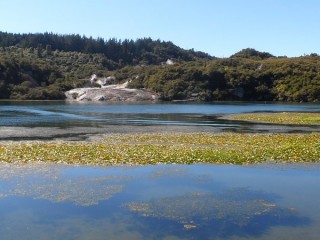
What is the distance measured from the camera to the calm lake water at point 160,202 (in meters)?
17.1

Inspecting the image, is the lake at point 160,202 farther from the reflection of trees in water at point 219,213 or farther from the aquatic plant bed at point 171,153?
the aquatic plant bed at point 171,153

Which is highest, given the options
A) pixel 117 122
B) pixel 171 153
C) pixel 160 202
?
pixel 171 153

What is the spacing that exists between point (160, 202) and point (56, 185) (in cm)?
698

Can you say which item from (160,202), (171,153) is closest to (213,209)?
(160,202)

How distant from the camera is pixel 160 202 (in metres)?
21.3

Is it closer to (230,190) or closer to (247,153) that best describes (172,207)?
(230,190)

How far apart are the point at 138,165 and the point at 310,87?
180 meters

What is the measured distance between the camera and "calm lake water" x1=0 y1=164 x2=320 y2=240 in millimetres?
17078

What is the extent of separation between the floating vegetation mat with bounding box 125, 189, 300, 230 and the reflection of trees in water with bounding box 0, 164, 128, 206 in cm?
291

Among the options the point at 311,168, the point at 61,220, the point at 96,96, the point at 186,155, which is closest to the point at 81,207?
the point at 61,220

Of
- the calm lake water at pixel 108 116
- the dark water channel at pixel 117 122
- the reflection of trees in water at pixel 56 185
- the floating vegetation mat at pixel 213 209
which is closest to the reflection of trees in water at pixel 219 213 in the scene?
the floating vegetation mat at pixel 213 209

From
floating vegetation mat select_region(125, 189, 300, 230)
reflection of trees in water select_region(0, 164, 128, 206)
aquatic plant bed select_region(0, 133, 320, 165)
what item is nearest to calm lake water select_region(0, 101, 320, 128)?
aquatic plant bed select_region(0, 133, 320, 165)

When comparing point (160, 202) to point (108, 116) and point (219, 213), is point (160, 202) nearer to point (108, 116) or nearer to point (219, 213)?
point (219, 213)

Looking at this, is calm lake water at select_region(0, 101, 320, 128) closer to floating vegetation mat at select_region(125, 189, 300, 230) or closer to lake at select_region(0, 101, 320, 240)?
lake at select_region(0, 101, 320, 240)
